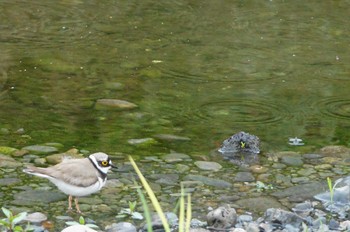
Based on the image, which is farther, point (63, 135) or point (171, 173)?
point (63, 135)

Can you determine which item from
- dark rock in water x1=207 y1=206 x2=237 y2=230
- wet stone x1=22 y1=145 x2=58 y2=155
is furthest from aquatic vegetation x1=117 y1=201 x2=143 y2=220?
wet stone x1=22 y1=145 x2=58 y2=155

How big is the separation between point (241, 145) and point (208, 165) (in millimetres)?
457

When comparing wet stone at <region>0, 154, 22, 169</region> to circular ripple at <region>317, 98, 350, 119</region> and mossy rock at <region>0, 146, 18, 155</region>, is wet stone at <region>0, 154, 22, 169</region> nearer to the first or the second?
mossy rock at <region>0, 146, 18, 155</region>

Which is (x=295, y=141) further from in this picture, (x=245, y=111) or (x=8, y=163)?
(x=8, y=163)

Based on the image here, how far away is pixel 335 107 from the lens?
31.7 ft

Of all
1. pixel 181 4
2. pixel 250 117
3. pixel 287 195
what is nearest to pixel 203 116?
pixel 250 117

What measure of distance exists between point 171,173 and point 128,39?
4086 millimetres

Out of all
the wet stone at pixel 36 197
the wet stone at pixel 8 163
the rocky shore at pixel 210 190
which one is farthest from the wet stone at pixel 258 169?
the wet stone at pixel 8 163

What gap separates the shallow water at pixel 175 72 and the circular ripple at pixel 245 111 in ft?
0.04

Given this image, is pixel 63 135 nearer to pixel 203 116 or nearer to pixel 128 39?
pixel 203 116

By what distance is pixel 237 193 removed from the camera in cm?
758

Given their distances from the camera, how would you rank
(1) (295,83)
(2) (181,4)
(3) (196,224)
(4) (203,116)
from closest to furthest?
(3) (196,224) < (4) (203,116) < (1) (295,83) < (2) (181,4)

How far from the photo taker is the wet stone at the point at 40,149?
8.22 m

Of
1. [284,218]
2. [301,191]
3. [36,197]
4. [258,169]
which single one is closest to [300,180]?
[301,191]
